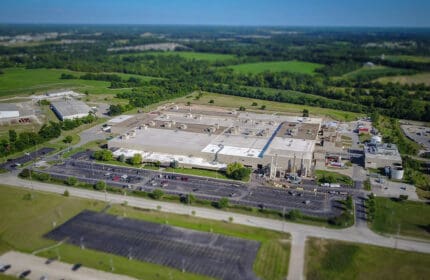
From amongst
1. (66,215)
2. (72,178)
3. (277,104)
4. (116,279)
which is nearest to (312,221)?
(116,279)

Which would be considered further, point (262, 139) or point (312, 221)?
point (262, 139)

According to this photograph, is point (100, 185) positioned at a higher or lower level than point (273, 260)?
higher

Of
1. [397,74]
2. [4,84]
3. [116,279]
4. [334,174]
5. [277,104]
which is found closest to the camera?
[116,279]

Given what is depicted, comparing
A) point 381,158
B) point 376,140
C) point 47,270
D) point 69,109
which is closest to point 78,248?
point 47,270

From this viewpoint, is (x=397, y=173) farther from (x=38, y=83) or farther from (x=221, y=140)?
(x=38, y=83)

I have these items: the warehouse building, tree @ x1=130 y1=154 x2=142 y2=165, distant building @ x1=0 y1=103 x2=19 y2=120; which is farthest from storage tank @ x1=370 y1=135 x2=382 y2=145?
distant building @ x1=0 y1=103 x2=19 y2=120

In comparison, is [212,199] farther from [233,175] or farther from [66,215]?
[66,215]

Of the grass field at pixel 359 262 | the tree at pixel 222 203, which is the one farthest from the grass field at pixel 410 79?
the grass field at pixel 359 262
